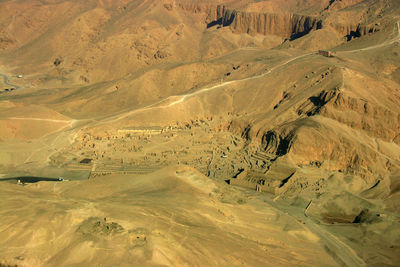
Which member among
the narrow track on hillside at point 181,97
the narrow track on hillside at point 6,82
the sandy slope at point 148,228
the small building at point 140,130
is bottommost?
the sandy slope at point 148,228

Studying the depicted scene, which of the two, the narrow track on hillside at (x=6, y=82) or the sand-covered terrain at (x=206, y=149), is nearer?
the sand-covered terrain at (x=206, y=149)

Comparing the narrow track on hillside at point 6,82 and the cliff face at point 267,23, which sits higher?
the cliff face at point 267,23

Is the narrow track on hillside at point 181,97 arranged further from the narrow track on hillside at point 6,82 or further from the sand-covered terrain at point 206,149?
the narrow track on hillside at point 6,82

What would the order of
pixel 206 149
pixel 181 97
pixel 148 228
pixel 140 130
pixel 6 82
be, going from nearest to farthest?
pixel 148 228, pixel 206 149, pixel 140 130, pixel 181 97, pixel 6 82

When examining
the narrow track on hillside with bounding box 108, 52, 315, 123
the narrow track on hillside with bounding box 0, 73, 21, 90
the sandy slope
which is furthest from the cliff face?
the sandy slope

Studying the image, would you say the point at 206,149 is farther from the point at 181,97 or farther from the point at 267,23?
the point at 267,23

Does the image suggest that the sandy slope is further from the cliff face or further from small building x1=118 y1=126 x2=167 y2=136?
the cliff face

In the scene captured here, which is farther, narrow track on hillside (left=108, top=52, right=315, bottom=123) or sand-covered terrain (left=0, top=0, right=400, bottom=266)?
narrow track on hillside (left=108, top=52, right=315, bottom=123)

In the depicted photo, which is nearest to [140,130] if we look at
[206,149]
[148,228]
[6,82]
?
[206,149]

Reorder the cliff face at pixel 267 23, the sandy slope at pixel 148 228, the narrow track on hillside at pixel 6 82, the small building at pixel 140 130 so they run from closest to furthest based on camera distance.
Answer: the sandy slope at pixel 148 228
the small building at pixel 140 130
the narrow track on hillside at pixel 6 82
the cliff face at pixel 267 23

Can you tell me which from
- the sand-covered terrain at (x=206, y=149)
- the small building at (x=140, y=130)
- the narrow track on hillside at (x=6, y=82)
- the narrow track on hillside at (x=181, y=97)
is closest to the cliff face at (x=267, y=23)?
the sand-covered terrain at (x=206, y=149)
